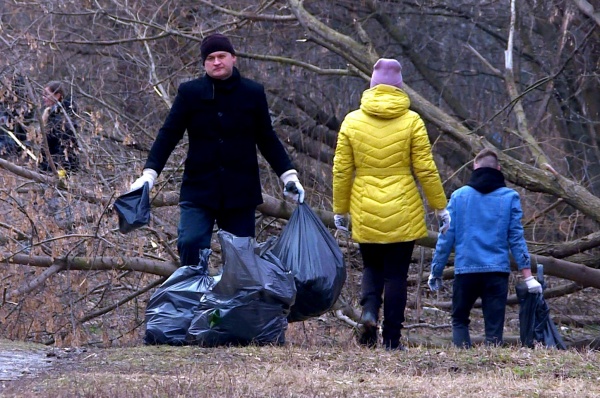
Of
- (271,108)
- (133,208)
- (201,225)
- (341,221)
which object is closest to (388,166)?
(341,221)

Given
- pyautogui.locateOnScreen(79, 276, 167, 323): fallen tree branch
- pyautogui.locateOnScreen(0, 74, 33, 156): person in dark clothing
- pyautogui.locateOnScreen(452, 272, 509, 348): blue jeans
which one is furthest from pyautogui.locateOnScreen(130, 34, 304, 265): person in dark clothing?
pyautogui.locateOnScreen(0, 74, 33, 156): person in dark clothing

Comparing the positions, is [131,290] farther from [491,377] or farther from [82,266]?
[491,377]

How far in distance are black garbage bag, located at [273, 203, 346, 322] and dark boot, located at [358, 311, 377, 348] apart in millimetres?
219

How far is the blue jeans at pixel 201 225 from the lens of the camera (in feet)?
19.4

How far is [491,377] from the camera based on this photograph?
484 cm

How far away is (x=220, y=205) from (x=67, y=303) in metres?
2.86

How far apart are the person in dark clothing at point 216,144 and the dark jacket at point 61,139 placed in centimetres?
281

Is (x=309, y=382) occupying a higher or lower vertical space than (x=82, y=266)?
lower

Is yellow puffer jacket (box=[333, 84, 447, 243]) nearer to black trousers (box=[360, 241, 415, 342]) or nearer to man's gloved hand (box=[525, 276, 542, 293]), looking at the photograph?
black trousers (box=[360, 241, 415, 342])

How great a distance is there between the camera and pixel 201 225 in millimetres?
5906

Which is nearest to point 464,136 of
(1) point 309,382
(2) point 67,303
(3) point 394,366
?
(2) point 67,303

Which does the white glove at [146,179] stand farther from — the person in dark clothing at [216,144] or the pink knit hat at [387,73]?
the pink knit hat at [387,73]

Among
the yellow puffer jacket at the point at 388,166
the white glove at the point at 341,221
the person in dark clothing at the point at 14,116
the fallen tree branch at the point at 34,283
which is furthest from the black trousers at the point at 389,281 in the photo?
the person in dark clothing at the point at 14,116

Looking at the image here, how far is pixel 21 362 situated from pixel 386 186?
2.19 m
